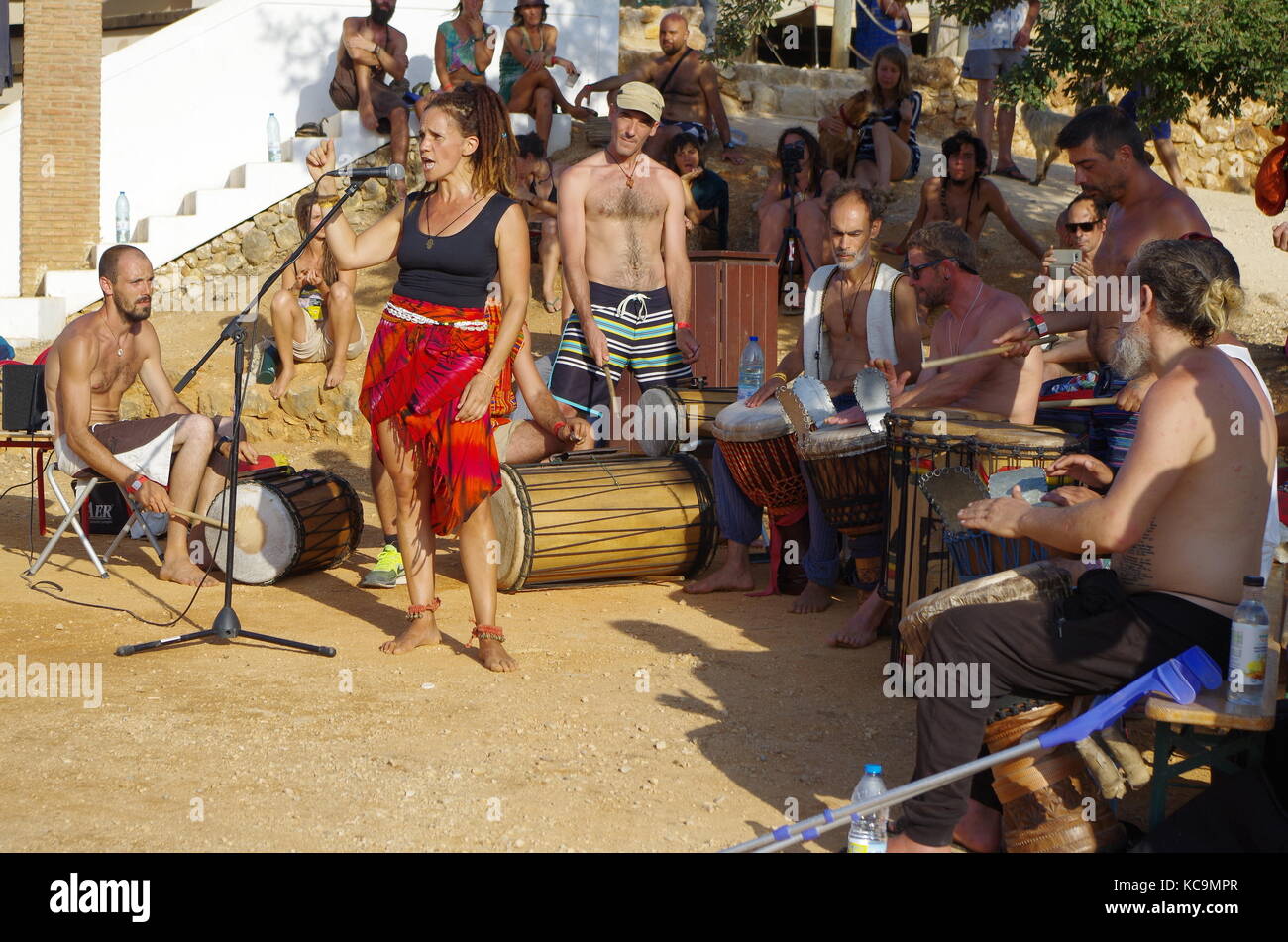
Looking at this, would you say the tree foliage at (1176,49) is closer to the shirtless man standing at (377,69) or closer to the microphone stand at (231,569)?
the microphone stand at (231,569)

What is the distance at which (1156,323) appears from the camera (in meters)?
3.89

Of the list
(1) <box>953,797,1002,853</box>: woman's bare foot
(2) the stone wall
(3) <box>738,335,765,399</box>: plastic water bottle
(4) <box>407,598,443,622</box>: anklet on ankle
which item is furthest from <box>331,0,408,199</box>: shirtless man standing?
(1) <box>953,797,1002,853</box>: woman's bare foot

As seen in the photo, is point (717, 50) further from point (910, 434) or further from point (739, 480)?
point (910, 434)

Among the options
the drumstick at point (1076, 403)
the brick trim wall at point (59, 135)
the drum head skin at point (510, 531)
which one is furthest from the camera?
the brick trim wall at point (59, 135)

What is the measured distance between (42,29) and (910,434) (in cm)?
1093

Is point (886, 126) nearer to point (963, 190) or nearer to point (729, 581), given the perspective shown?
point (963, 190)

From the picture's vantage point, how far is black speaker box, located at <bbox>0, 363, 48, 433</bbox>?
24.9 ft

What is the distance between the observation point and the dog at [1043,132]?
Answer: 15086 mm

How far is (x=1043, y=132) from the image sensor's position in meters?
15.9

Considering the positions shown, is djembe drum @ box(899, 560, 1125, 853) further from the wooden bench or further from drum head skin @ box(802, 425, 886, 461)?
drum head skin @ box(802, 425, 886, 461)

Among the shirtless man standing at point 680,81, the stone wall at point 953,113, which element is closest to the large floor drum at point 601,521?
the shirtless man standing at point 680,81

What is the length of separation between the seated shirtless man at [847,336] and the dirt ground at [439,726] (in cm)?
27

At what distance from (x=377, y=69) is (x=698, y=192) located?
3.48 meters

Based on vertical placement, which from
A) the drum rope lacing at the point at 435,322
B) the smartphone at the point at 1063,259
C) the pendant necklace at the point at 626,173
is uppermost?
the pendant necklace at the point at 626,173
